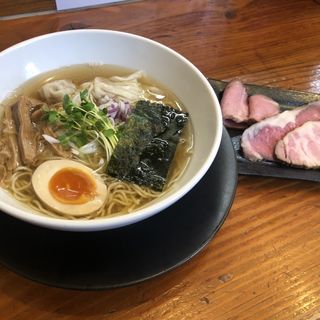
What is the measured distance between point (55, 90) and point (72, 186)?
0.47m

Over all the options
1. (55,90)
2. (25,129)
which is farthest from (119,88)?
(25,129)

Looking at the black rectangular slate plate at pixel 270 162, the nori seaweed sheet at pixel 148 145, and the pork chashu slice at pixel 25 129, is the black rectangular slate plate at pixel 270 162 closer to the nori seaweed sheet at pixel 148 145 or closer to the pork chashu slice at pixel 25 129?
the nori seaweed sheet at pixel 148 145

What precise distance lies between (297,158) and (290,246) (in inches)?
13.9

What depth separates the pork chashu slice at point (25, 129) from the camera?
1.31m

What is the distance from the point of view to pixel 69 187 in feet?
4.02

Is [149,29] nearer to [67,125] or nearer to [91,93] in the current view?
[91,93]

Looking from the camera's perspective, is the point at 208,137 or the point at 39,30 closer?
the point at 208,137

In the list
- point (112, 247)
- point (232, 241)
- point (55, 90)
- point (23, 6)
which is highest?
point (23, 6)

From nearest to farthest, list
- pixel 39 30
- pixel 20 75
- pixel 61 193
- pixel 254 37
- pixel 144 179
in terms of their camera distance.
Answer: pixel 61 193
pixel 144 179
pixel 20 75
pixel 39 30
pixel 254 37

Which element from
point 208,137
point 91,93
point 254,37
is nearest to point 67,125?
point 91,93

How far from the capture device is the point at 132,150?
137 centimetres

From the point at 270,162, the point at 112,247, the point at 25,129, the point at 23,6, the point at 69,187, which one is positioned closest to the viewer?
the point at 112,247

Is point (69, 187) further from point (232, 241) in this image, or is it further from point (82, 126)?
point (232, 241)

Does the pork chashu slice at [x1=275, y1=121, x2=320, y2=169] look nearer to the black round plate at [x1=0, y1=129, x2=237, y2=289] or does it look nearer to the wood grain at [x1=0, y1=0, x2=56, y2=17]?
the black round plate at [x1=0, y1=129, x2=237, y2=289]
